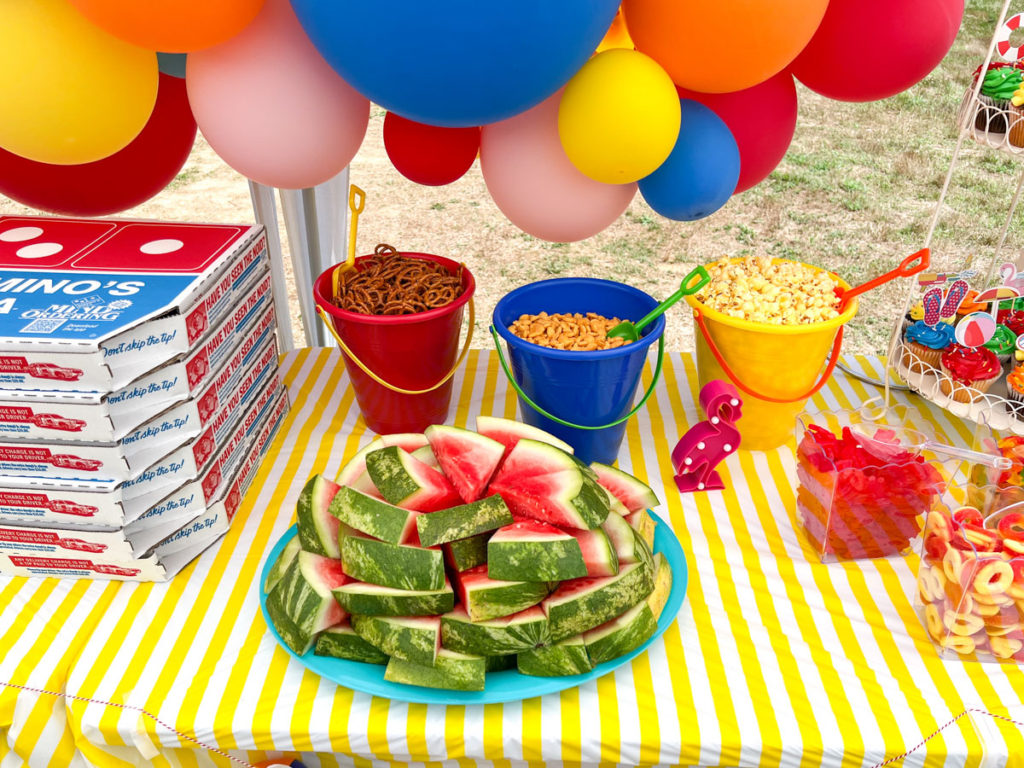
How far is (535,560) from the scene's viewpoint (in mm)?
963

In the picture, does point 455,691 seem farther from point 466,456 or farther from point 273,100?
point 273,100

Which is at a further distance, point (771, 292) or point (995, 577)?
point (771, 292)

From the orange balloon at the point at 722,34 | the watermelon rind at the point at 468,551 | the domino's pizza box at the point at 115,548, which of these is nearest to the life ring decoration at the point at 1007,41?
the orange balloon at the point at 722,34

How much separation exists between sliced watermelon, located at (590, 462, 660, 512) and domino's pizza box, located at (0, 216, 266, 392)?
66cm

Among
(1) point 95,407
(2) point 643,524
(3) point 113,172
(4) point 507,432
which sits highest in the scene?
(3) point 113,172

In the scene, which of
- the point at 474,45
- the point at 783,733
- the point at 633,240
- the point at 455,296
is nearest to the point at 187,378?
the point at 455,296

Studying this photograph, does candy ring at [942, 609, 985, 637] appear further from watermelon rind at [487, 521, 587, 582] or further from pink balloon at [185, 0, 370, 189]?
pink balloon at [185, 0, 370, 189]

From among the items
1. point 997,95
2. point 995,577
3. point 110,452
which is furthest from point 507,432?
point 997,95

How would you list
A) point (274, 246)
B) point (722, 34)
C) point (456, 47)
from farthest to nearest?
point (274, 246) → point (722, 34) → point (456, 47)

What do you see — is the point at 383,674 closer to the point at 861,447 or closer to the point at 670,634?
the point at 670,634

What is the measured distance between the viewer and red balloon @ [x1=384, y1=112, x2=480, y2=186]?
1.23m

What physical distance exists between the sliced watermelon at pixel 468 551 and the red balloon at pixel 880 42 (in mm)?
865

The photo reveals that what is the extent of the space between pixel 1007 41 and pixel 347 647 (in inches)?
64.0

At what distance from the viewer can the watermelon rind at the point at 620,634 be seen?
100 cm
